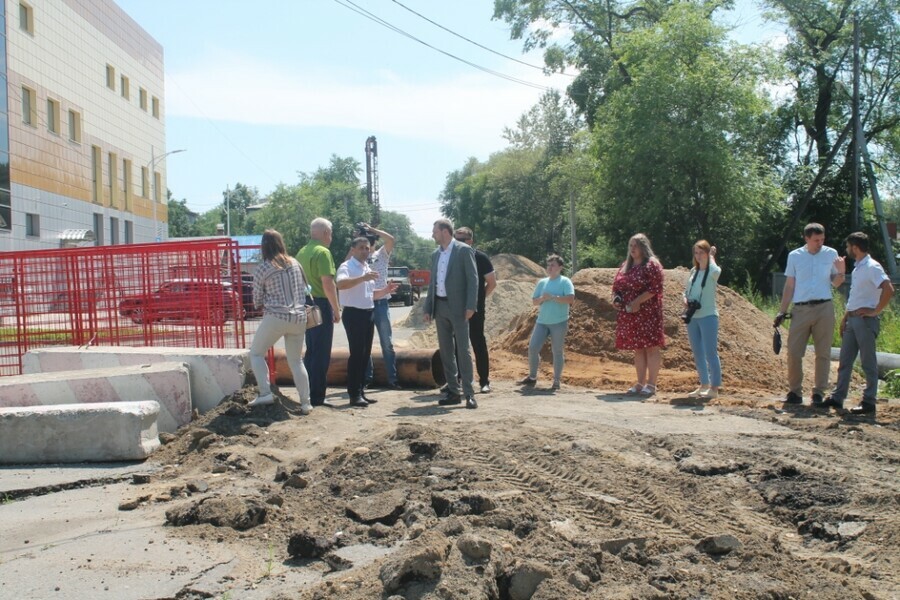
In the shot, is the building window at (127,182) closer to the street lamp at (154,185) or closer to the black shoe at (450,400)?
the street lamp at (154,185)

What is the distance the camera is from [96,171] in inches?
1436

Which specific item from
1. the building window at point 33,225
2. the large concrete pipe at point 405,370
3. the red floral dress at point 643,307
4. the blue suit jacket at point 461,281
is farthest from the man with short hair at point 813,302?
the building window at point 33,225

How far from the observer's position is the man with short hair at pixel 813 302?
8547 mm

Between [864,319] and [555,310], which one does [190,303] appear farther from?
[864,319]

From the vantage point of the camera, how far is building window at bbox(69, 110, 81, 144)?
33.9 meters

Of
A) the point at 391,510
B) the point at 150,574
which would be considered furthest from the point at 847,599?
the point at 150,574

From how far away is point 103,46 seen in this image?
120 feet

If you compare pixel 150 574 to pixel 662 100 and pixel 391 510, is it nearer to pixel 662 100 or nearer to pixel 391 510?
pixel 391 510

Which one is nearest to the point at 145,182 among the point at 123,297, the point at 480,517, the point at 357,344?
the point at 123,297

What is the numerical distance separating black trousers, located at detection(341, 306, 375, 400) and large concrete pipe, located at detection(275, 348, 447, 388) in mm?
1340

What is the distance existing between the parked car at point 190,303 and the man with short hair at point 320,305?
95cm

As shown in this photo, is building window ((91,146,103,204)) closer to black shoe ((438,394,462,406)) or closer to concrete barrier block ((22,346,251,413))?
concrete barrier block ((22,346,251,413))

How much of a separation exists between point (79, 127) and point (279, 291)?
102ft

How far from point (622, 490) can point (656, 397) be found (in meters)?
4.78
